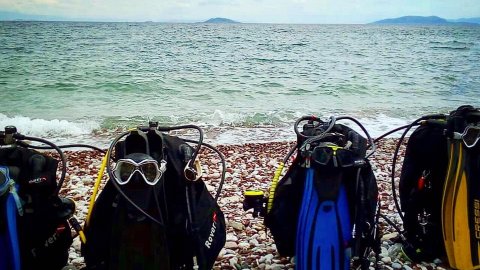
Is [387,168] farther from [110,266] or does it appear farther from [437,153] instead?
[110,266]

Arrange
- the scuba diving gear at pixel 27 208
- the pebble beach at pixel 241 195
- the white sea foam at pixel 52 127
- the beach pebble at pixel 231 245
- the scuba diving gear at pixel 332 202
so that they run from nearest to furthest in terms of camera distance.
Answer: the scuba diving gear at pixel 27 208
the scuba diving gear at pixel 332 202
the pebble beach at pixel 241 195
the beach pebble at pixel 231 245
the white sea foam at pixel 52 127

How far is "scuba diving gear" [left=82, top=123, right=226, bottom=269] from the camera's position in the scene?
2.31 m

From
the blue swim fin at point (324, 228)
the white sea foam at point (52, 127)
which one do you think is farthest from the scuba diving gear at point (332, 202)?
the white sea foam at point (52, 127)

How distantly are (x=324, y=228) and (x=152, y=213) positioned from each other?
3.45 feet

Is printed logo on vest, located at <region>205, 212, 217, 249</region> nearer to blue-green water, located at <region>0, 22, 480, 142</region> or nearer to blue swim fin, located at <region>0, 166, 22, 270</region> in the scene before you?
blue swim fin, located at <region>0, 166, 22, 270</region>

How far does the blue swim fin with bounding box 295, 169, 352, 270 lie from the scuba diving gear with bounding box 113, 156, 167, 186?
3.10 ft

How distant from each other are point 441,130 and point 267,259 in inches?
65.5

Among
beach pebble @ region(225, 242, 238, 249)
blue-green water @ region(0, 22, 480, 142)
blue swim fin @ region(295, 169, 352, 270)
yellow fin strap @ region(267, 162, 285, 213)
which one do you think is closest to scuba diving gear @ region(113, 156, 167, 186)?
yellow fin strap @ region(267, 162, 285, 213)

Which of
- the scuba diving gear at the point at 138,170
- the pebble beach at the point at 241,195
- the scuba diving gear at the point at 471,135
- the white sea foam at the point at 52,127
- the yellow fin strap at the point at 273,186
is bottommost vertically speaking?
the white sea foam at the point at 52,127

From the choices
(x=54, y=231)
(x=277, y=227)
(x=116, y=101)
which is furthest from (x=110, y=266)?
(x=116, y=101)

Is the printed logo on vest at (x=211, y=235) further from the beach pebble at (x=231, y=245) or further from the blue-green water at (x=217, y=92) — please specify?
the blue-green water at (x=217, y=92)

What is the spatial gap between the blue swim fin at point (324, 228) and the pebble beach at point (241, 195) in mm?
707

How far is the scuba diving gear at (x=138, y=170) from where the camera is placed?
2.26m

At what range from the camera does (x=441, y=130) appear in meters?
3.07
